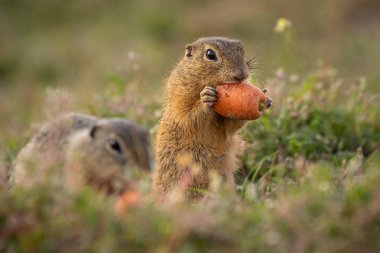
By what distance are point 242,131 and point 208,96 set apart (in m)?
1.11

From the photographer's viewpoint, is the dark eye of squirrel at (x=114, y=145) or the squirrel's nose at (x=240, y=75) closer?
the dark eye of squirrel at (x=114, y=145)

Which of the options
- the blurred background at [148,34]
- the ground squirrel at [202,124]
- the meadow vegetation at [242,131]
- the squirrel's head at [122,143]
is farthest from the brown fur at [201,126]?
the blurred background at [148,34]

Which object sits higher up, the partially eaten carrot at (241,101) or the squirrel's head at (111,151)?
the partially eaten carrot at (241,101)

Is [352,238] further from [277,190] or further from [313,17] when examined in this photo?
[313,17]

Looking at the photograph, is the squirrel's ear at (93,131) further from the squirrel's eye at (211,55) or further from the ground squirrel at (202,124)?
the squirrel's eye at (211,55)

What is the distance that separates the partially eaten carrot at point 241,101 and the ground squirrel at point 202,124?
65 millimetres

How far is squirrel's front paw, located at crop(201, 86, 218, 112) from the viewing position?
219 inches

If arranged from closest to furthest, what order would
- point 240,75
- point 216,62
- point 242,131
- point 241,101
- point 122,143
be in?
point 122,143
point 241,101
point 240,75
point 216,62
point 242,131

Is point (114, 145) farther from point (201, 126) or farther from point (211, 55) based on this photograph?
point (211, 55)

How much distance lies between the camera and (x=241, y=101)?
5414 mm

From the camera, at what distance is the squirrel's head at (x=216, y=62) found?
18.4 feet

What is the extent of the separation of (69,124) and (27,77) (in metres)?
7.96

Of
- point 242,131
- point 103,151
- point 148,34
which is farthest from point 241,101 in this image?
point 148,34

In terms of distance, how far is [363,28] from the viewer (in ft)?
48.2
